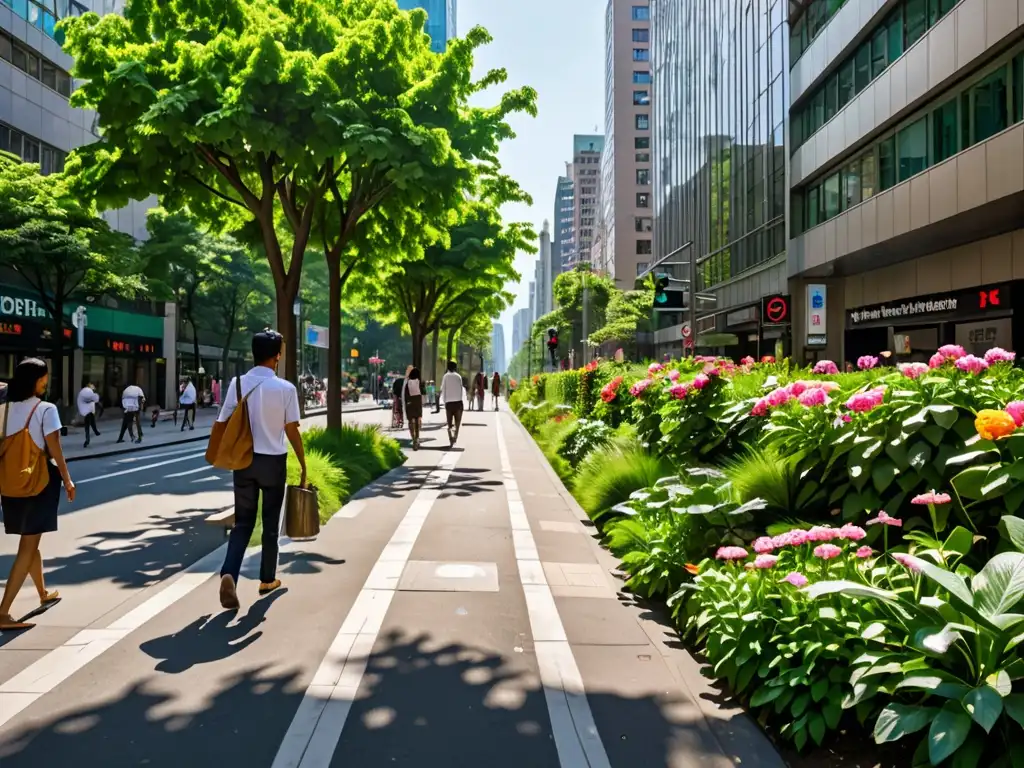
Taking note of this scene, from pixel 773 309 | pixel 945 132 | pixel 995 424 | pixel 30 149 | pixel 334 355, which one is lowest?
pixel 995 424

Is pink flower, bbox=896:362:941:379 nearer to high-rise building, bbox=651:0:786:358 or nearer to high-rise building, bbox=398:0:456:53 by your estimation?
high-rise building, bbox=651:0:786:358

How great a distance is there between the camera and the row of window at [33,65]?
31.8 metres

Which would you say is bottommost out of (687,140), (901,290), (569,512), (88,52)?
(569,512)

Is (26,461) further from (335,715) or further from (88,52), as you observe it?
(88,52)

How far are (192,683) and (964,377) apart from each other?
4780 mm

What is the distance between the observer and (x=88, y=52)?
12.8 metres

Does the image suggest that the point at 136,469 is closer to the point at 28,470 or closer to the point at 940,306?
the point at 28,470

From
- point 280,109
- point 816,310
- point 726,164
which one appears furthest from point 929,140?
point 726,164

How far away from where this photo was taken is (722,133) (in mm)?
43938

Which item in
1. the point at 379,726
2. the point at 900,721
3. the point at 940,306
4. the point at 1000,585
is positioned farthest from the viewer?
the point at 940,306

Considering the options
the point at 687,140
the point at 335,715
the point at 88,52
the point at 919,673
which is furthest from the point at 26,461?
the point at 687,140

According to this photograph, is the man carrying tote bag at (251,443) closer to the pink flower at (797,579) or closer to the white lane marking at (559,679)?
the white lane marking at (559,679)

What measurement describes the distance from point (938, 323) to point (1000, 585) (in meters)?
23.9

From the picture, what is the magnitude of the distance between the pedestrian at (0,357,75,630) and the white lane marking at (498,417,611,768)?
3255 mm
